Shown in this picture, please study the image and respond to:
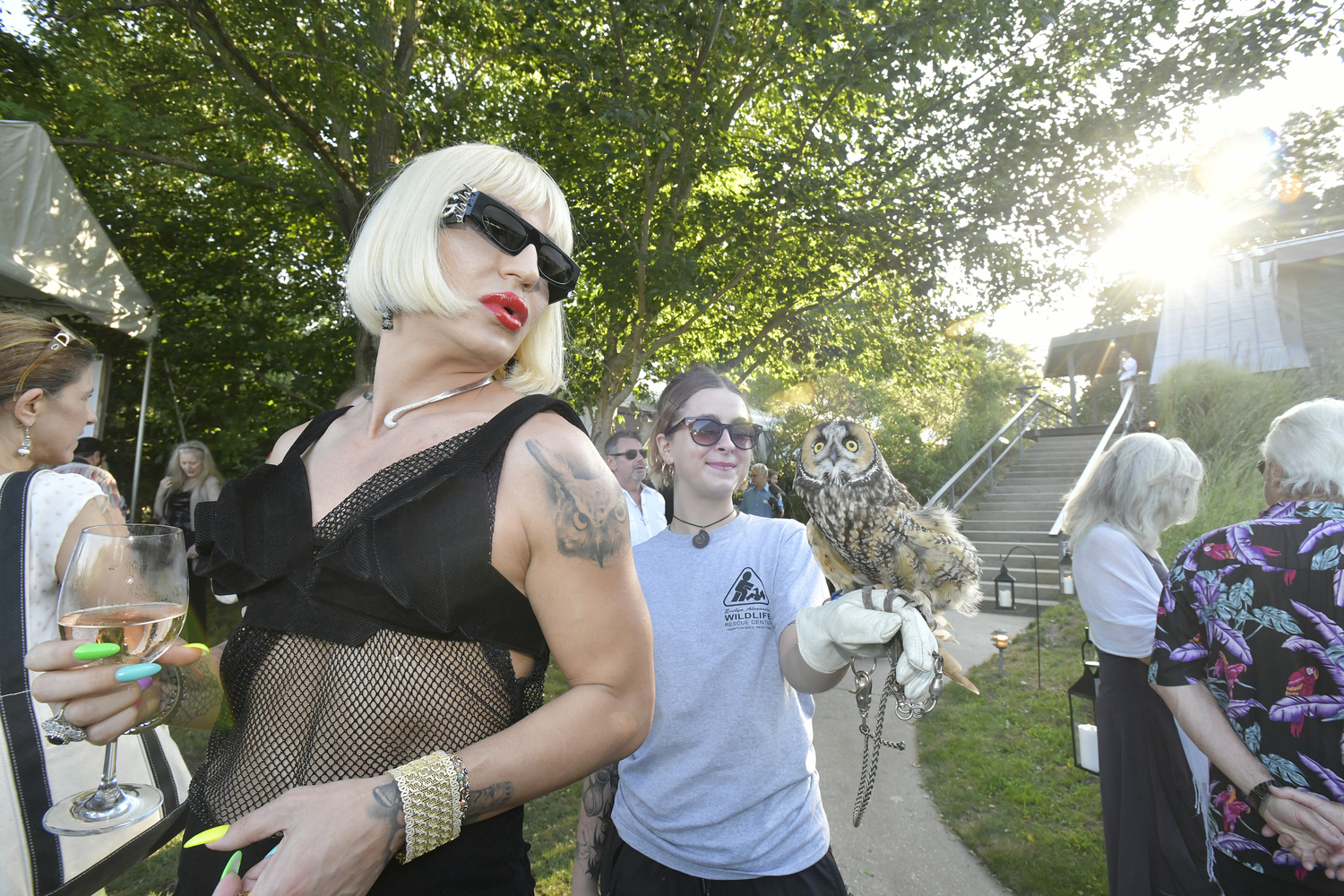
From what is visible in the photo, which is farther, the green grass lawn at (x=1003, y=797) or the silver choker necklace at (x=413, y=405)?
the green grass lawn at (x=1003, y=797)

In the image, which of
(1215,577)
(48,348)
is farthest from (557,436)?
(1215,577)

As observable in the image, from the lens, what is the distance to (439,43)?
312 inches

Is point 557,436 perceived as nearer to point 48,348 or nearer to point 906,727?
point 48,348

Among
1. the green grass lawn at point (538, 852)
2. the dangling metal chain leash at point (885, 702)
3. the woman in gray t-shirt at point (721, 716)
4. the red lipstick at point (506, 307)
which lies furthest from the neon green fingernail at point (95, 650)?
the green grass lawn at point (538, 852)

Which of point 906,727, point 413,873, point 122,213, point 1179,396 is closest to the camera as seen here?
point 413,873

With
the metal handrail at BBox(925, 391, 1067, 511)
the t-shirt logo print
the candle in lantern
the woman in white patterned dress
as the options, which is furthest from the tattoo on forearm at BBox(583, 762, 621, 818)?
the metal handrail at BBox(925, 391, 1067, 511)

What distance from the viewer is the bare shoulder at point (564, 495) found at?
1.02 metres

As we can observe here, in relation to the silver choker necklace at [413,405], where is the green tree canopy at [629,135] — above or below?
above

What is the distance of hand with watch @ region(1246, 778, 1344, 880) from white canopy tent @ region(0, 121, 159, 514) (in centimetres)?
733

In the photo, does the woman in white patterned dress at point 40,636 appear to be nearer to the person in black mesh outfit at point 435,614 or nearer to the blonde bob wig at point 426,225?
the person in black mesh outfit at point 435,614

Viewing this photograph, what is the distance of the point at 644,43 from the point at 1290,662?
7136 mm

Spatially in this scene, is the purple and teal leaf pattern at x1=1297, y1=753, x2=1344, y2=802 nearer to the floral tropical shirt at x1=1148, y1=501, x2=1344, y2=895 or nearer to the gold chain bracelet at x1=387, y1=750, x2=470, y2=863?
the floral tropical shirt at x1=1148, y1=501, x2=1344, y2=895

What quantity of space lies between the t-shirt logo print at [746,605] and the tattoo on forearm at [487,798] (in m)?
1.05

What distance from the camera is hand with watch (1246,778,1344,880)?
69.4 inches
